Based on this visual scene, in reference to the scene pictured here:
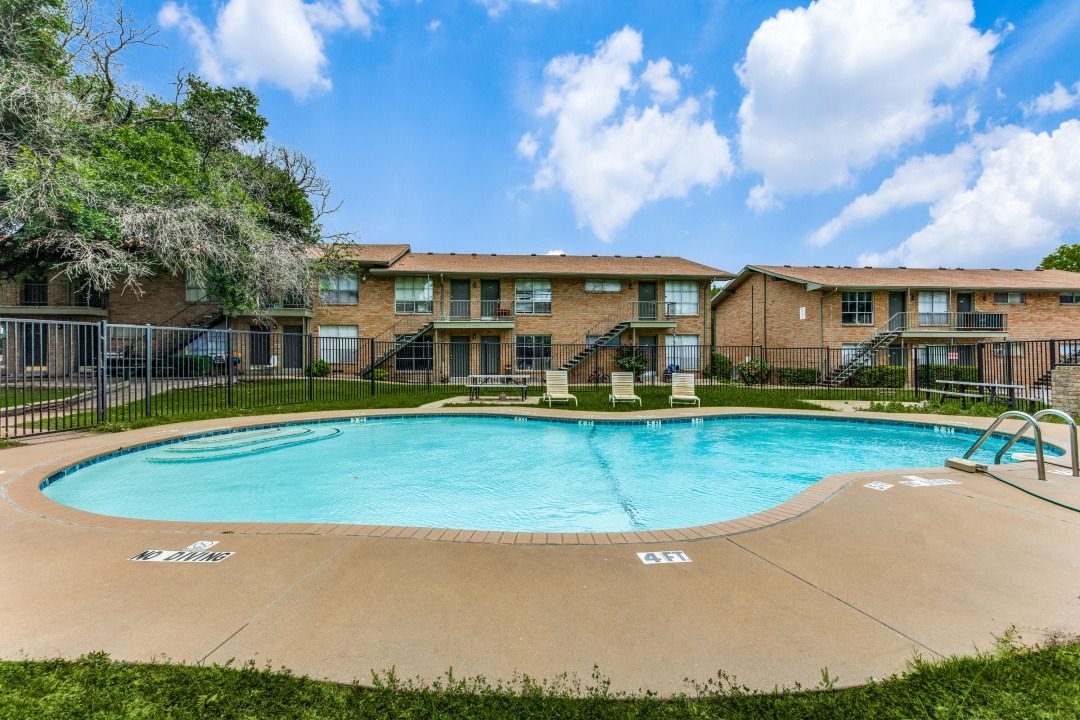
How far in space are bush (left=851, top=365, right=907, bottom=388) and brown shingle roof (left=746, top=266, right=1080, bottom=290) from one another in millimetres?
4430

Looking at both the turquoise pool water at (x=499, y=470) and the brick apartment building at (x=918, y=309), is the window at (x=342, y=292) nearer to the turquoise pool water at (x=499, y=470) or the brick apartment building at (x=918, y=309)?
the turquoise pool water at (x=499, y=470)

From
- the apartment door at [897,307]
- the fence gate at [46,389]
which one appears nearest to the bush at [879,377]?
the apartment door at [897,307]

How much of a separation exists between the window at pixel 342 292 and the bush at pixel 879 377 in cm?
2467

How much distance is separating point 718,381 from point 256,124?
84.4 ft

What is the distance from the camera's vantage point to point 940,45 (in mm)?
11031

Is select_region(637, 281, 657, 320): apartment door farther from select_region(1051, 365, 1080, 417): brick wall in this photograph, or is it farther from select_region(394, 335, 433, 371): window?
select_region(1051, 365, 1080, 417): brick wall

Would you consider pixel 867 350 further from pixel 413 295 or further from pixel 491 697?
pixel 491 697

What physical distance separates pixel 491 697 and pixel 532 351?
21311 mm

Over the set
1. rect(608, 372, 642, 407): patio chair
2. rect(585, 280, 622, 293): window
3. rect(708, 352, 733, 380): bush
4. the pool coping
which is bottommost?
the pool coping

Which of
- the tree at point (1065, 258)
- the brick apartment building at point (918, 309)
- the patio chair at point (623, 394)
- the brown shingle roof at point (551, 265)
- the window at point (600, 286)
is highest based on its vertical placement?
the tree at point (1065, 258)

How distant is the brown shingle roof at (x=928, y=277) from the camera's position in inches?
904

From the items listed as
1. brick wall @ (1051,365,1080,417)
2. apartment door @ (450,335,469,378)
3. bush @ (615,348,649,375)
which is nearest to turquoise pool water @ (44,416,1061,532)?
brick wall @ (1051,365,1080,417)

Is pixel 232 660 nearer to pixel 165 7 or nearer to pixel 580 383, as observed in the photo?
pixel 580 383

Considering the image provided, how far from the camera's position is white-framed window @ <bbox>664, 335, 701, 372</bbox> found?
23.1m
